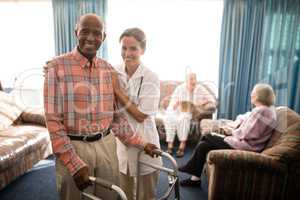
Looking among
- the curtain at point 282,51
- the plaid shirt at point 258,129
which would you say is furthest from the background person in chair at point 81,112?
the curtain at point 282,51

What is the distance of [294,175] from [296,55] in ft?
8.04

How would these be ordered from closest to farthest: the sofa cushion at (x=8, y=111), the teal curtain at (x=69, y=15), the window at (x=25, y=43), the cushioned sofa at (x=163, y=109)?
1. the sofa cushion at (x=8, y=111)
2. the cushioned sofa at (x=163, y=109)
3. the teal curtain at (x=69, y=15)
4. the window at (x=25, y=43)

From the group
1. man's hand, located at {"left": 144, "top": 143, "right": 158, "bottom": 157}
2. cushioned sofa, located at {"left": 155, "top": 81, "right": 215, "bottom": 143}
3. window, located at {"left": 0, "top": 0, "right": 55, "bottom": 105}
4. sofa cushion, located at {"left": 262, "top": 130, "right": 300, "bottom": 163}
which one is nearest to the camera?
man's hand, located at {"left": 144, "top": 143, "right": 158, "bottom": 157}

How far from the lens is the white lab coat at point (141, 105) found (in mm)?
1295

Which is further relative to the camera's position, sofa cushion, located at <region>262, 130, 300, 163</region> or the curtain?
the curtain

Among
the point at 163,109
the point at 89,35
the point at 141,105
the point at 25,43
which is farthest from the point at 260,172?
the point at 25,43

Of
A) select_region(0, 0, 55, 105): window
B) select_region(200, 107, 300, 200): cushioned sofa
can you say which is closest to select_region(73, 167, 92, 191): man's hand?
select_region(200, 107, 300, 200): cushioned sofa

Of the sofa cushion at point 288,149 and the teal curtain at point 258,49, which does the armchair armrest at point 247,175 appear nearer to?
the sofa cushion at point 288,149

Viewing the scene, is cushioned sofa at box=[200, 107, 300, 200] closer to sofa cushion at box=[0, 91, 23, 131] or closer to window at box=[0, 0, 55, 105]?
sofa cushion at box=[0, 91, 23, 131]

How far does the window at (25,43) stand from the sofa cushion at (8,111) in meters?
1.22

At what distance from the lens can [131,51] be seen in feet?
4.19

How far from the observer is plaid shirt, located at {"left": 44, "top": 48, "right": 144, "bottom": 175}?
980mm

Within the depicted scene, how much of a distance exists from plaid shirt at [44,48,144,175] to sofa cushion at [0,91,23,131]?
2.02 meters

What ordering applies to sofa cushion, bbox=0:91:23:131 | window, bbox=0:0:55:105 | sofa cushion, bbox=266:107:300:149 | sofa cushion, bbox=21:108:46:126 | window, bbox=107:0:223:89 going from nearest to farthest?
sofa cushion, bbox=266:107:300:149 < sofa cushion, bbox=0:91:23:131 < sofa cushion, bbox=21:108:46:126 < window, bbox=107:0:223:89 < window, bbox=0:0:55:105
